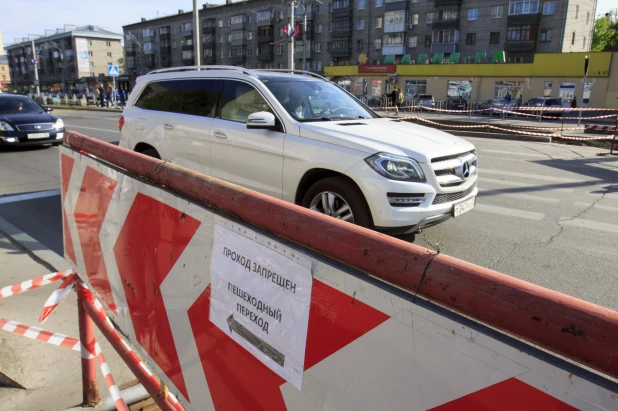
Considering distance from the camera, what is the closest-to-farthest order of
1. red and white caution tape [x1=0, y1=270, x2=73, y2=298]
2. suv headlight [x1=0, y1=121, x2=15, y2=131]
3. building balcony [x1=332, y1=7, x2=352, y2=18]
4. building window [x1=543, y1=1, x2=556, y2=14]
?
red and white caution tape [x1=0, y1=270, x2=73, y2=298] → suv headlight [x1=0, y1=121, x2=15, y2=131] → building window [x1=543, y1=1, x2=556, y2=14] → building balcony [x1=332, y1=7, x2=352, y2=18]

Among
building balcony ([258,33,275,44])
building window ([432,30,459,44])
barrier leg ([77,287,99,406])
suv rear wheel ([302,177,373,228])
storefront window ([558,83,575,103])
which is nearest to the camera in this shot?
barrier leg ([77,287,99,406])

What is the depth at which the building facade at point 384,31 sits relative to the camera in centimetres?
5034

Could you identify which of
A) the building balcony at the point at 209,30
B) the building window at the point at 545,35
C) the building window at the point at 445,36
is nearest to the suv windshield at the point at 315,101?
the building window at the point at 545,35

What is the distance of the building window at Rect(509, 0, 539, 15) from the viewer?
49719 millimetres

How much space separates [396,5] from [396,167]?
6138 centimetres

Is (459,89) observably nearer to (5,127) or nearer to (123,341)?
(5,127)

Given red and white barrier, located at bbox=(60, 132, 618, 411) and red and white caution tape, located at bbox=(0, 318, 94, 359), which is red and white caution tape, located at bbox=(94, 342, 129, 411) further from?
red and white barrier, located at bbox=(60, 132, 618, 411)

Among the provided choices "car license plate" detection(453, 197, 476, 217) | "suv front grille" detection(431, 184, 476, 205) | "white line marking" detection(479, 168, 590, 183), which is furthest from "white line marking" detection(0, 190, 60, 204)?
"white line marking" detection(479, 168, 590, 183)

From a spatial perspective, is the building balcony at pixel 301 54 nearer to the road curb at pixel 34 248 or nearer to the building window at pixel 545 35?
the building window at pixel 545 35

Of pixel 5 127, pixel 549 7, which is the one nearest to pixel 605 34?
pixel 549 7

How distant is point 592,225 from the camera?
19.1ft

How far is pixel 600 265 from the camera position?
14.8 ft

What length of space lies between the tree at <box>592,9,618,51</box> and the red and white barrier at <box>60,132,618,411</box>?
86.4 meters

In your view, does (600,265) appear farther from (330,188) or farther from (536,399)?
(536,399)
